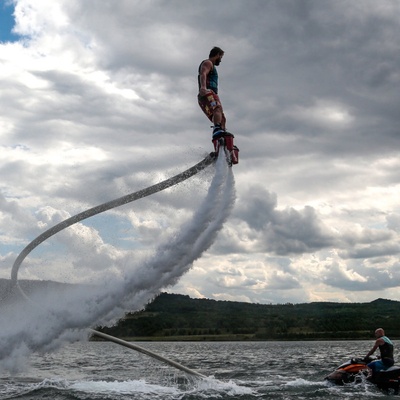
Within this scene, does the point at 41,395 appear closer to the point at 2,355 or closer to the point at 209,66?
the point at 2,355

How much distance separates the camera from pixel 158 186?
2336 centimetres

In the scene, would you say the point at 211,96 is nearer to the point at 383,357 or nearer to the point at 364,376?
the point at 383,357

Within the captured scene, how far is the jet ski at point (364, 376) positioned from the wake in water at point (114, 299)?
1661 centimetres

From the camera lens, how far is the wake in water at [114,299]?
2558 centimetres

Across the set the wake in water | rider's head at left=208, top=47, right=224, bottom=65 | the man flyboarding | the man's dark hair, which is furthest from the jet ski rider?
the man's dark hair

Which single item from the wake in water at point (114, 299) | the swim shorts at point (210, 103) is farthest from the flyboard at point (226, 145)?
the wake in water at point (114, 299)

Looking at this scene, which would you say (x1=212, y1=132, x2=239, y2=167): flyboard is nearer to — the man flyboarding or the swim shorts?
the man flyboarding

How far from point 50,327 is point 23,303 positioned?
249cm

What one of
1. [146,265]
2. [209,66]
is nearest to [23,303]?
[146,265]

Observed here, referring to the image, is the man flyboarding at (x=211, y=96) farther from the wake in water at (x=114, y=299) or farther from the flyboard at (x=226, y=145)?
the wake in water at (x=114, y=299)

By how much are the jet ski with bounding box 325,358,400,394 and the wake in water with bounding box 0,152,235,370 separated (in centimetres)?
1661

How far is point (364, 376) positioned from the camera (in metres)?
36.5

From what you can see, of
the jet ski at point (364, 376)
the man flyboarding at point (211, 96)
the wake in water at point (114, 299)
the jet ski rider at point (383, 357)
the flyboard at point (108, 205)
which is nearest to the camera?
the man flyboarding at point (211, 96)

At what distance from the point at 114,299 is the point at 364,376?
757 inches
